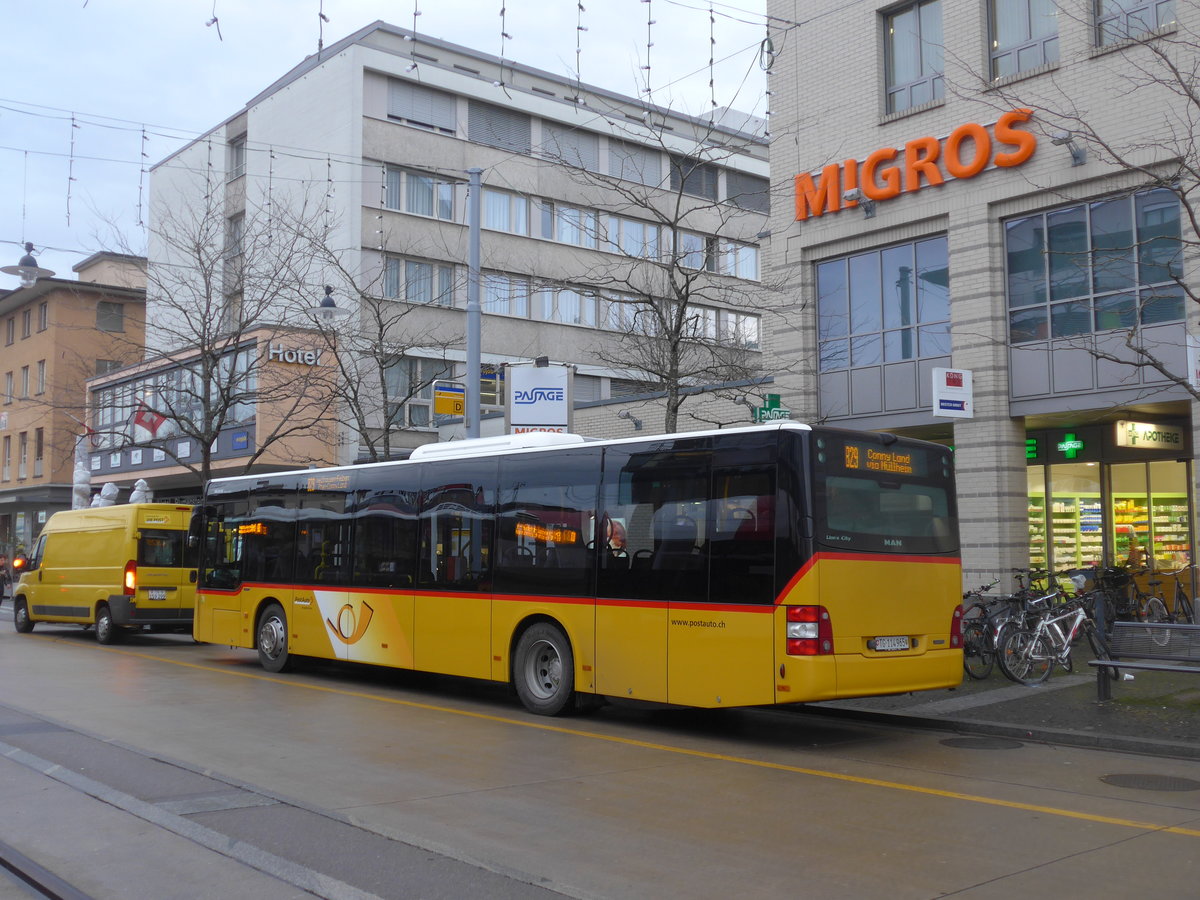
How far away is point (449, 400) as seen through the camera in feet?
68.0

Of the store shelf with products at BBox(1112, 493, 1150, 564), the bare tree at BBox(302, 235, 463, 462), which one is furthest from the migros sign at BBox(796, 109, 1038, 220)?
the bare tree at BBox(302, 235, 463, 462)

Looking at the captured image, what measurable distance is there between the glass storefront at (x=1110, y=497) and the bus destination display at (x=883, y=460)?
9.40 metres

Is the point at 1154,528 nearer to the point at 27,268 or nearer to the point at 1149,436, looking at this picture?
the point at 1149,436

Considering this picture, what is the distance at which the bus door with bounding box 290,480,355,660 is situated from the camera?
51.6 feet

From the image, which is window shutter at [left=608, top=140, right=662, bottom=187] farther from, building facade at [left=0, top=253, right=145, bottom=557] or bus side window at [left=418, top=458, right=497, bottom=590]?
bus side window at [left=418, top=458, right=497, bottom=590]

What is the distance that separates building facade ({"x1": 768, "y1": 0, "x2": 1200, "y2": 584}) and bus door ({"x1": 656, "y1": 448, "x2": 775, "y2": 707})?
23.9 ft

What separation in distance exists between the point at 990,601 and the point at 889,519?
470 cm

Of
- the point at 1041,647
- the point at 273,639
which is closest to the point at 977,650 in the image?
the point at 1041,647

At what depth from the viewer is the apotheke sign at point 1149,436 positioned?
1919 cm

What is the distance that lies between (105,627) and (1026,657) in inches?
659

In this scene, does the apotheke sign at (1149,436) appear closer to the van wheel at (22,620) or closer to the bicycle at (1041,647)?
the bicycle at (1041,647)

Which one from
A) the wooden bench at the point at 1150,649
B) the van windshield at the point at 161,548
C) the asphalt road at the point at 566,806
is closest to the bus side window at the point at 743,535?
the asphalt road at the point at 566,806

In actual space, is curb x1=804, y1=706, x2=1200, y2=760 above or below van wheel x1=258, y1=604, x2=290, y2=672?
below

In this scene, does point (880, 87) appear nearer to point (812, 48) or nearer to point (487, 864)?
point (812, 48)
